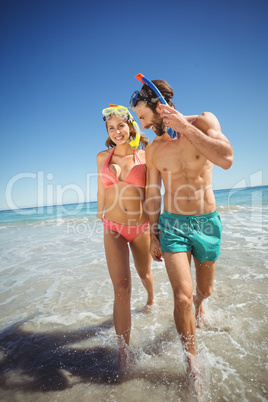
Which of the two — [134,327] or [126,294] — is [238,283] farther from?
[126,294]

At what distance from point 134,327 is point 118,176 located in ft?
7.04

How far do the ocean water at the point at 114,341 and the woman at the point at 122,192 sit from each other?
3.23 ft

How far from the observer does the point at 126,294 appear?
2617 millimetres

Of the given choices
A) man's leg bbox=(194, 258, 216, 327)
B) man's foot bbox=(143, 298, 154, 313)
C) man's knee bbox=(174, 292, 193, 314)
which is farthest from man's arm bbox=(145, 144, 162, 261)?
man's foot bbox=(143, 298, 154, 313)

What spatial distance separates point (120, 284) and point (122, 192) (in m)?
1.13

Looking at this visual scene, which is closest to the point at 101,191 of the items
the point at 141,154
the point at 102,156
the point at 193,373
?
the point at 102,156

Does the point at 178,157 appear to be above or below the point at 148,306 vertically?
above

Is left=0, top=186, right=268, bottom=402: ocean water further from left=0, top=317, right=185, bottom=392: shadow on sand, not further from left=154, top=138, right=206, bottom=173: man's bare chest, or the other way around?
left=154, top=138, right=206, bottom=173: man's bare chest

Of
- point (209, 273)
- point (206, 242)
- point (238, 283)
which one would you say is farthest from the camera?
point (238, 283)

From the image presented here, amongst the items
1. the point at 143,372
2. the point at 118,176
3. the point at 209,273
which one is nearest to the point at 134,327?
the point at 143,372

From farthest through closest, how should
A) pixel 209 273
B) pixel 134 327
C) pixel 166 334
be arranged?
A: pixel 134 327 < pixel 166 334 < pixel 209 273

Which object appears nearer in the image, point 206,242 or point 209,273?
point 206,242

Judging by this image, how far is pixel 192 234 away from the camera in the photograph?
97.8 inches

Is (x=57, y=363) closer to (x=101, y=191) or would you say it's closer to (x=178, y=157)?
(x=101, y=191)
